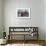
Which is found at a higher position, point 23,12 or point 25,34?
point 23,12

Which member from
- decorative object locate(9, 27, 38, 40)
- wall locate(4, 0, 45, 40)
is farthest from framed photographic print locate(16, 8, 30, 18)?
decorative object locate(9, 27, 38, 40)

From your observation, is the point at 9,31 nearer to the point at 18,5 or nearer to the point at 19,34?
the point at 19,34

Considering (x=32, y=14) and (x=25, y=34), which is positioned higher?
(x=32, y=14)

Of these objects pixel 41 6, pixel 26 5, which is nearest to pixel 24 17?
pixel 26 5

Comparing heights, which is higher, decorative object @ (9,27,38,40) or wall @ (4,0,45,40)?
wall @ (4,0,45,40)

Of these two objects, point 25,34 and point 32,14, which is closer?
point 25,34

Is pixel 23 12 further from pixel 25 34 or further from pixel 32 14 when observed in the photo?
pixel 25 34

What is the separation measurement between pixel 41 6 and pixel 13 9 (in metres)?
1.04

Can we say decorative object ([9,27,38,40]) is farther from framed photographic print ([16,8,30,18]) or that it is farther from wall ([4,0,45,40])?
framed photographic print ([16,8,30,18])

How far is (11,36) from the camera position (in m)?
4.21

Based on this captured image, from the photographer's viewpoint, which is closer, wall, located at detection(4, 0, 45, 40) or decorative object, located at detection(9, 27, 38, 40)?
decorative object, located at detection(9, 27, 38, 40)

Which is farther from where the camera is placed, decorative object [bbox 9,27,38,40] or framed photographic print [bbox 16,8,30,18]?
framed photographic print [bbox 16,8,30,18]

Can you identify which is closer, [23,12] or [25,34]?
[25,34]

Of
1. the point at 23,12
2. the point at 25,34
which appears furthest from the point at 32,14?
the point at 25,34
